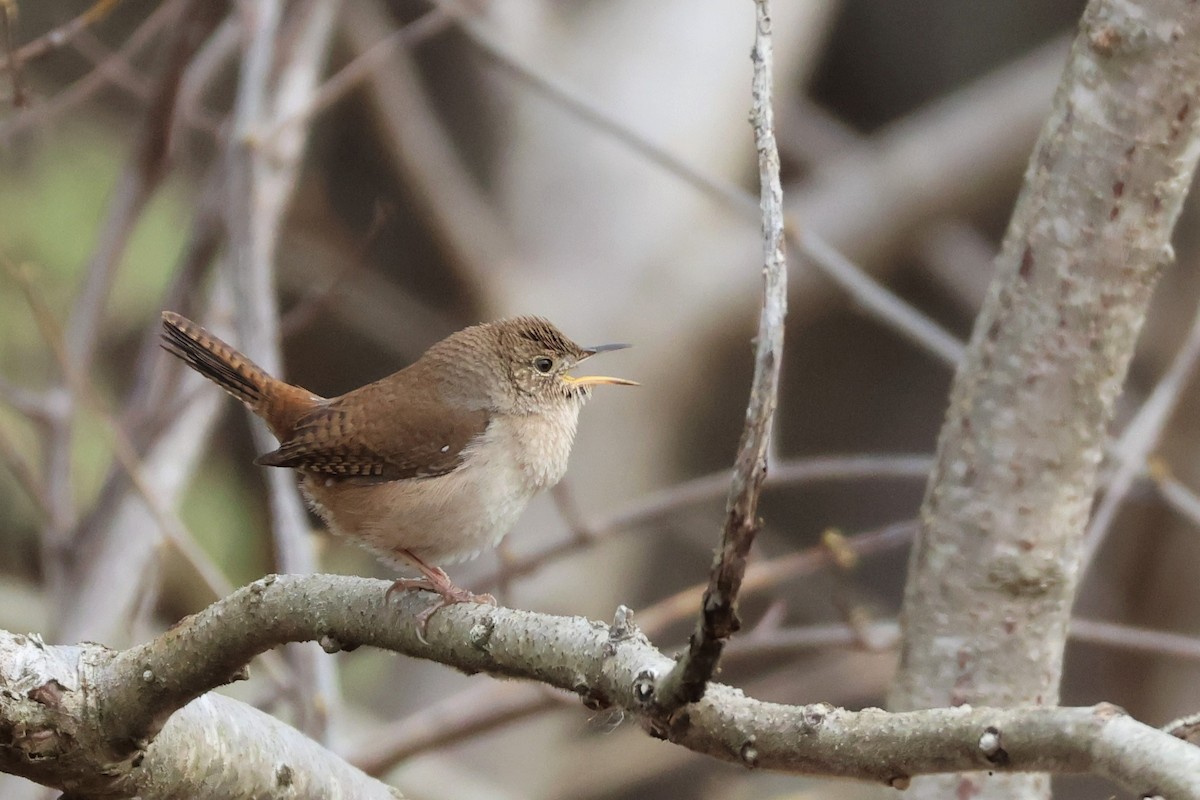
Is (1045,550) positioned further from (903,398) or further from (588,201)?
(903,398)

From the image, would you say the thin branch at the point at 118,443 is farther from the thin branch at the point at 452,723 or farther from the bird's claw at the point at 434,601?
the bird's claw at the point at 434,601

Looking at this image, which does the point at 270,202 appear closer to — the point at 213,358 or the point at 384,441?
the point at 213,358

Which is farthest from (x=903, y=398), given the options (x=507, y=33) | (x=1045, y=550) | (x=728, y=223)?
(x=1045, y=550)

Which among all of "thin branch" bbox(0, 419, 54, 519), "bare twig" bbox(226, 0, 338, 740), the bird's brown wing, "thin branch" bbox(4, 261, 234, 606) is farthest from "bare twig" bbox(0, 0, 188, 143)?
the bird's brown wing

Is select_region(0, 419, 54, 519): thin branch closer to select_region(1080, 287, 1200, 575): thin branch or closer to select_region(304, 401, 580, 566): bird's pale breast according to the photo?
select_region(304, 401, 580, 566): bird's pale breast

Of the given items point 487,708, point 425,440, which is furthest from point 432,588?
point 487,708

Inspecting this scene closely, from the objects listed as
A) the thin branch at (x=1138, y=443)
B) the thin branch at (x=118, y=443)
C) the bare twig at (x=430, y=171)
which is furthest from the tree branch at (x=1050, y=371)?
the bare twig at (x=430, y=171)
